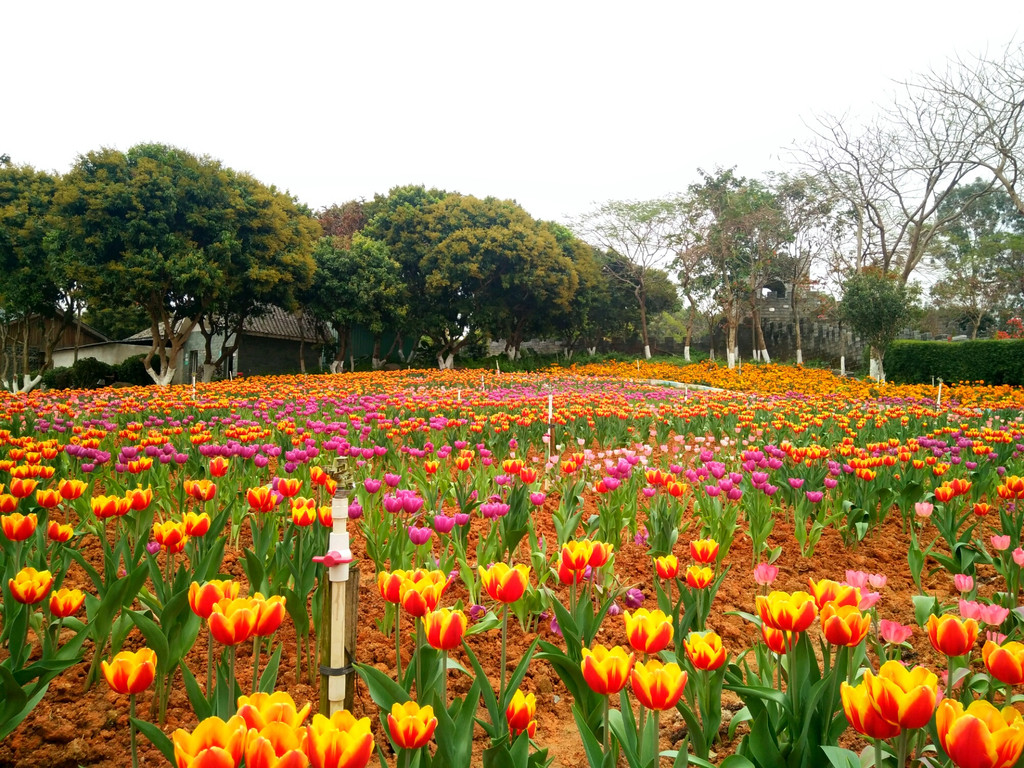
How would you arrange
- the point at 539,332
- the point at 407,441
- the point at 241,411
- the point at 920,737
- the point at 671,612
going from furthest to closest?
the point at 539,332 < the point at 241,411 < the point at 407,441 < the point at 671,612 < the point at 920,737

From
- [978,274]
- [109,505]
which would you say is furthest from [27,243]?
[978,274]

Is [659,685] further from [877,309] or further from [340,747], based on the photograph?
[877,309]

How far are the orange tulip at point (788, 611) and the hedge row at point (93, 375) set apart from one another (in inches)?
1085

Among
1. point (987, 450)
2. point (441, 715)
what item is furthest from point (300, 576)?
point (987, 450)

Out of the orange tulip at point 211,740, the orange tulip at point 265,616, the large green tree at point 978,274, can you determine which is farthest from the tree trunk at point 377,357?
the large green tree at point 978,274

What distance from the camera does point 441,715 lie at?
4.23 feet

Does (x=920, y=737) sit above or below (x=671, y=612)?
below

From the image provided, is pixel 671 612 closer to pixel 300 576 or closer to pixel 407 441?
pixel 300 576

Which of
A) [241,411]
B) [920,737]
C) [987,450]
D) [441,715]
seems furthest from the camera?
[241,411]

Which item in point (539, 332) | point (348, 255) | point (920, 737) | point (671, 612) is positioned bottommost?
point (920, 737)

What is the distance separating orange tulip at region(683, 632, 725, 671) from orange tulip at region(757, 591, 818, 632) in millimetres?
145

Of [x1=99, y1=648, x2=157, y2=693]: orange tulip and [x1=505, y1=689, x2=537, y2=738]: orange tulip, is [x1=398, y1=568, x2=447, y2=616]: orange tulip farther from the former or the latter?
[x1=99, y1=648, x2=157, y2=693]: orange tulip

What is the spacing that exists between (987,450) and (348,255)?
23.8 metres

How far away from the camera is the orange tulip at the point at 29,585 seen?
173 centimetres
